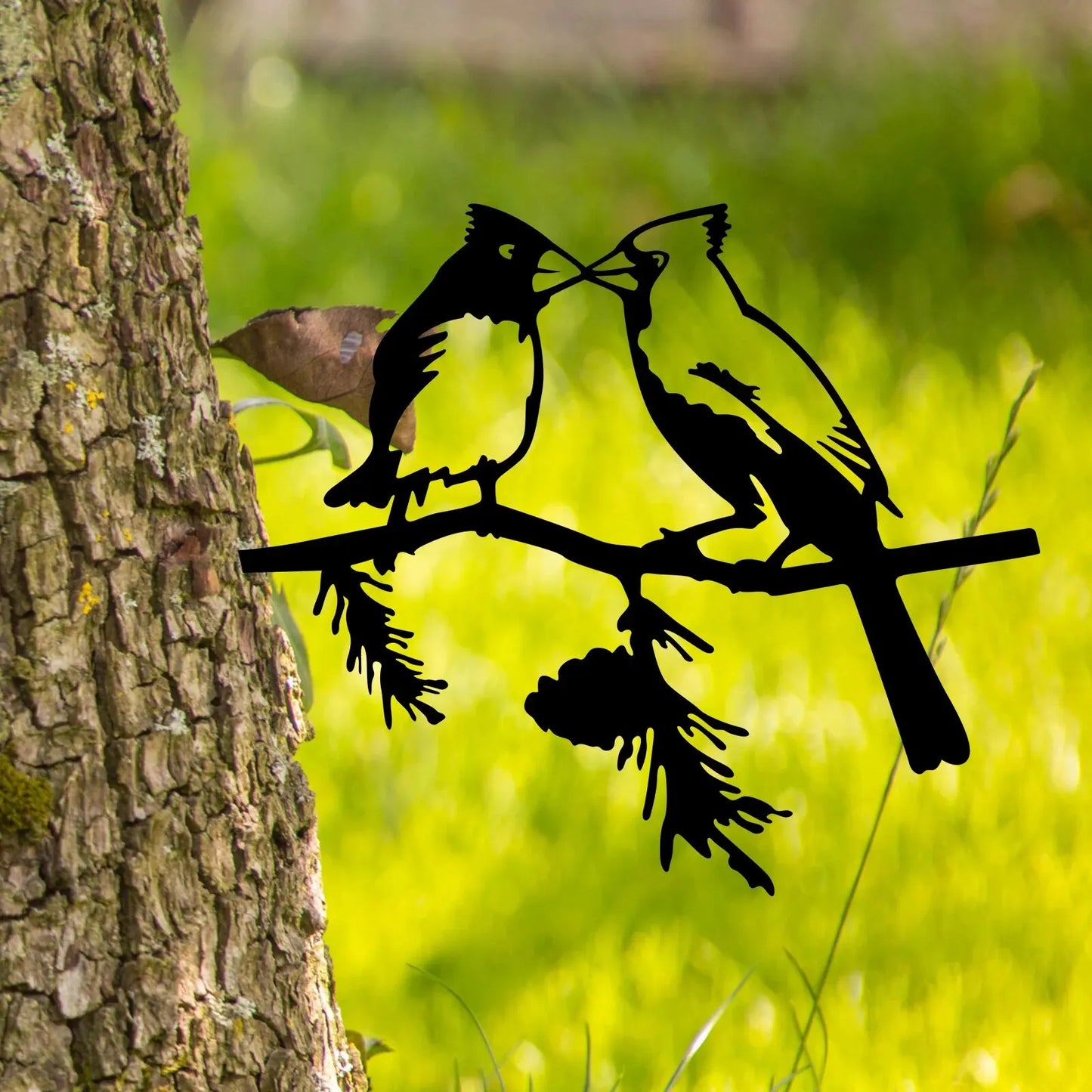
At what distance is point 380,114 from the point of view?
193 inches

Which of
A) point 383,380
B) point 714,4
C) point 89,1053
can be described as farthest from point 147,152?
point 714,4

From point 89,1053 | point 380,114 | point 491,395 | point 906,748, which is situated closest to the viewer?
point 89,1053

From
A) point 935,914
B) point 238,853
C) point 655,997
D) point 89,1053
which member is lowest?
point 89,1053

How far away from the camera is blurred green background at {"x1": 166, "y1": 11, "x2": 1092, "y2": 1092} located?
67.2 inches

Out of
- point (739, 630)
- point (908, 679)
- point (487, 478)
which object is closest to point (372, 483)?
point (487, 478)

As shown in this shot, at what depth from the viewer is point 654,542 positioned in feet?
3.57

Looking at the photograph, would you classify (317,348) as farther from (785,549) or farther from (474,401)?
(474,401)

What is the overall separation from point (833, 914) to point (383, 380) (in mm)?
1144

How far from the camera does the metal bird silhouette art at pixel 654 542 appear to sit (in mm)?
1049

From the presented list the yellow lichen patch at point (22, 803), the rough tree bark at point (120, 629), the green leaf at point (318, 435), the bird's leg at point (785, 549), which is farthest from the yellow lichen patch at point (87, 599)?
the bird's leg at point (785, 549)

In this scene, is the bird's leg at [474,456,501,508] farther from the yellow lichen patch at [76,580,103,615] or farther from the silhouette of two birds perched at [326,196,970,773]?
the yellow lichen patch at [76,580,103,615]

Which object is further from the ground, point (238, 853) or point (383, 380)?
point (383, 380)

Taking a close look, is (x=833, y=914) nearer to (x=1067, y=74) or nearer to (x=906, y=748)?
(x=906, y=748)

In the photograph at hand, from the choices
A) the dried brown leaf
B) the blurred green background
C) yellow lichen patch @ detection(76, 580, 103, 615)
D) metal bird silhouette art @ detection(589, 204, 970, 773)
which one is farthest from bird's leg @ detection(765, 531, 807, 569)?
the blurred green background
